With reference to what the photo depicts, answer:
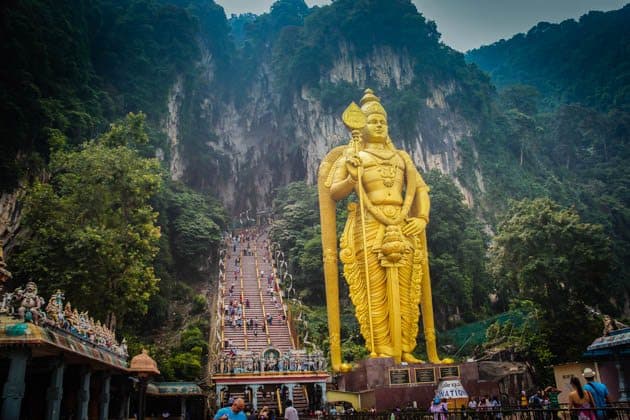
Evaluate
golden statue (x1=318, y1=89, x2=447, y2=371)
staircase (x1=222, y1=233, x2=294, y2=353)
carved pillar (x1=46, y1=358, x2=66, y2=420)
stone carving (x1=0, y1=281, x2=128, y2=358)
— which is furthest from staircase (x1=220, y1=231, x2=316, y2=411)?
carved pillar (x1=46, y1=358, x2=66, y2=420)

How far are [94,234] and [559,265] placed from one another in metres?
12.4

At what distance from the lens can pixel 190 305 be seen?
21141mm

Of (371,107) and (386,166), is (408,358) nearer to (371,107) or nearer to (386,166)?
(386,166)

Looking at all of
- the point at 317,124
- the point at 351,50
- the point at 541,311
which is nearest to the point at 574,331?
the point at 541,311

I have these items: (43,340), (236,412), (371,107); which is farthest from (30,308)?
(371,107)

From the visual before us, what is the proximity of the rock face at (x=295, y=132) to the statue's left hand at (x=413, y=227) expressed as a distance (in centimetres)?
2140

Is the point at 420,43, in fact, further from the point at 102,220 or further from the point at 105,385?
the point at 105,385

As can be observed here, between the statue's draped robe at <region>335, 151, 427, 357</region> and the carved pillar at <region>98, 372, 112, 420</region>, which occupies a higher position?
the statue's draped robe at <region>335, 151, 427, 357</region>

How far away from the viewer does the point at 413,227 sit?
11.8m

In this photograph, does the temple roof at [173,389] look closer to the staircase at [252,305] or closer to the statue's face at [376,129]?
the staircase at [252,305]

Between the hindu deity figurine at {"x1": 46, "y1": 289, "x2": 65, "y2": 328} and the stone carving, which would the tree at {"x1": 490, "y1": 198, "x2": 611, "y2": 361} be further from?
the hindu deity figurine at {"x1": 46, "y1": 289, "x2": 65, "y2": 328}

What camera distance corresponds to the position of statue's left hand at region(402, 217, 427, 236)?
464 inches

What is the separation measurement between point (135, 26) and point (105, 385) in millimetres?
25510

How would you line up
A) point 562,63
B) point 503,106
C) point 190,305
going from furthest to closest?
point 562,63
point 503,106
point 190,305
